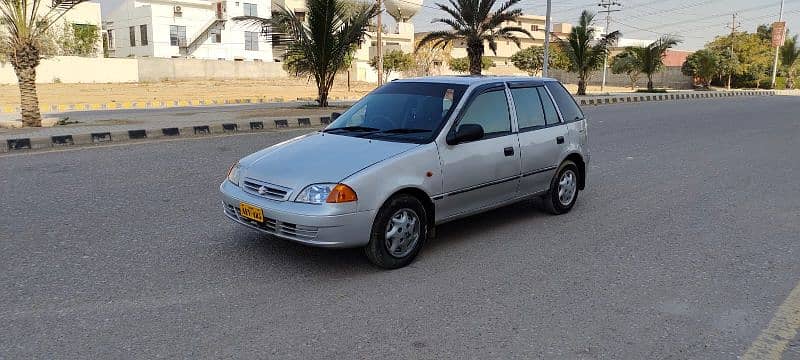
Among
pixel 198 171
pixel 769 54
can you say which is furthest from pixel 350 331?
pixel 769 54

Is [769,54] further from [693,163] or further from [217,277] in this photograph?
[217,277]

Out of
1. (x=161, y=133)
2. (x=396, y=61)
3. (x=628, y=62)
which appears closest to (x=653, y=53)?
(x=628, y=62)

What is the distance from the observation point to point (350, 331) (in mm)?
3467

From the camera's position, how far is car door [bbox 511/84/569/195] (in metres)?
5.61

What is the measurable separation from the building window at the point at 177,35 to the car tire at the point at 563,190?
2405 inches

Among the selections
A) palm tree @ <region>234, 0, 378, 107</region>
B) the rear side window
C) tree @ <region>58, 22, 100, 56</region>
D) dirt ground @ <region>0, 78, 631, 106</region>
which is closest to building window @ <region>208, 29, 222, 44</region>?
tree @ <region>58, 22, 100, 56</region>

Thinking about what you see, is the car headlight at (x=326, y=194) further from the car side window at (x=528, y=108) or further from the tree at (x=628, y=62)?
the tree at (x=628, y=62)

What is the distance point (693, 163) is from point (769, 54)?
5868cm

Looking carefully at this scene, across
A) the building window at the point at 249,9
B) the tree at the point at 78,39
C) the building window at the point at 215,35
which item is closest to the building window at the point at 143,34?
the building window at the point at 215,35

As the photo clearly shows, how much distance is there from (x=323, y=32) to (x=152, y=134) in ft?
28.0

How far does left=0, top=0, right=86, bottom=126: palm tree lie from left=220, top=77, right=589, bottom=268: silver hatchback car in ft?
35.7

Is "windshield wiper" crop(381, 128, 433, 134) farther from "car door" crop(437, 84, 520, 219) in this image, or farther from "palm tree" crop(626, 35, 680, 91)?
"palm tree" crop(626, 35, 680, 91)

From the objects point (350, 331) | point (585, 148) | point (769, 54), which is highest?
point (769, 54)

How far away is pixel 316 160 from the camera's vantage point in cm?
446
